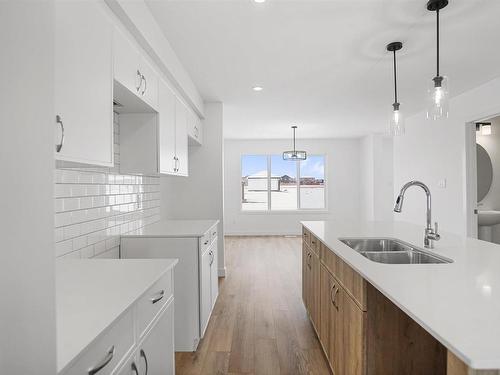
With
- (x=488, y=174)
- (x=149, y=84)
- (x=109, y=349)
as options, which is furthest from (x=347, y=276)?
(x=488, y=174)

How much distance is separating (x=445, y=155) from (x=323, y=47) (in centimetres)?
312

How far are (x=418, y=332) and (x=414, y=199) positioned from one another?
4.85m

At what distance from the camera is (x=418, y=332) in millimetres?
1497

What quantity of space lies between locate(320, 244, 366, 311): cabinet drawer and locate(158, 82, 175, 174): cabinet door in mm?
1422

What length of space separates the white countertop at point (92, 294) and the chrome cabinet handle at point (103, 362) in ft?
0.32

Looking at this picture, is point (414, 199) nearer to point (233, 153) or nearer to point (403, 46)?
point (403, 46)

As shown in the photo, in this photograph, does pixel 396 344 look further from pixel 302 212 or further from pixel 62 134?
pixel 302 212

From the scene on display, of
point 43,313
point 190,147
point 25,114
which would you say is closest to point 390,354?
point 43,313

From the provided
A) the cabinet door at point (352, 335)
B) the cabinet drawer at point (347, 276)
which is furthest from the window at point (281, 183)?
the cabinet door at point (352, 335)

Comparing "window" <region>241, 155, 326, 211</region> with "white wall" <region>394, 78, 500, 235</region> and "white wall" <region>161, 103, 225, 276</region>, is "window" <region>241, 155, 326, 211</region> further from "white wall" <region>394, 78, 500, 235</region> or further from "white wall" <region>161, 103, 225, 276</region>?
"white wall" <region>161, 103, 225, 276</region>

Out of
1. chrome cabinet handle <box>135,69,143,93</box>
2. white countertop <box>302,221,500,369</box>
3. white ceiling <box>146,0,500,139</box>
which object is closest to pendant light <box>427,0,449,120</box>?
white ceiling <box>146,0,500,139</box>

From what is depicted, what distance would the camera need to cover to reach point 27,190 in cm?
64

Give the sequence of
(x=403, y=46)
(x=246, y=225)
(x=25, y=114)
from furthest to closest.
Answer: (x=246, y=225)
(x=403, y=46)
(x=25, y=114)

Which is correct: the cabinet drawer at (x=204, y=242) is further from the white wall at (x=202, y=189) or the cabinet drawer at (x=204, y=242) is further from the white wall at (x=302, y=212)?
the white wall at (x=302, y=212)
